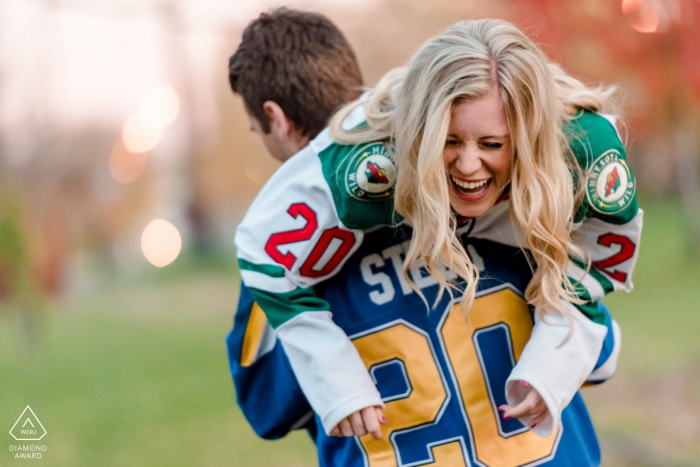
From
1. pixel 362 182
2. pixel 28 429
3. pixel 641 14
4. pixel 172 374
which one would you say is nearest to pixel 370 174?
pixel 362 182

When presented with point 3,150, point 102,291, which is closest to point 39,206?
point 102,291

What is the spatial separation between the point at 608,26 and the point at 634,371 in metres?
2.23

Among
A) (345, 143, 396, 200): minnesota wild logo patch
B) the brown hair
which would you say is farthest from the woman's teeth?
the brown hair

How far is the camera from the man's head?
2.02 m

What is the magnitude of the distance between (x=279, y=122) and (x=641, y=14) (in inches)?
133

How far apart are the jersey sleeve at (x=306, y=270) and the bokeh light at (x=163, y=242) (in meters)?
13.2

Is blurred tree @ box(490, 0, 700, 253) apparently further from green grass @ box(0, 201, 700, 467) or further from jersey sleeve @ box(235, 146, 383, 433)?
jersey sleeve @ box(235, 146, 383, 433)

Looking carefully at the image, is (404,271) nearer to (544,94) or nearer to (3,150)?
(544,94)

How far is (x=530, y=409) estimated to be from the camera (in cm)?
155

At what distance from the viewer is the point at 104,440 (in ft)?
17.6

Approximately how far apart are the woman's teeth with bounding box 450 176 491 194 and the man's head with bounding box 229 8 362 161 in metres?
0.62

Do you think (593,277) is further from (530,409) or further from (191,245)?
(191,245)

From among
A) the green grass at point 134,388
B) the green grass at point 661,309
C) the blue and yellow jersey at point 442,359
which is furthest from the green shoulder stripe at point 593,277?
the green grass at point 661,309
